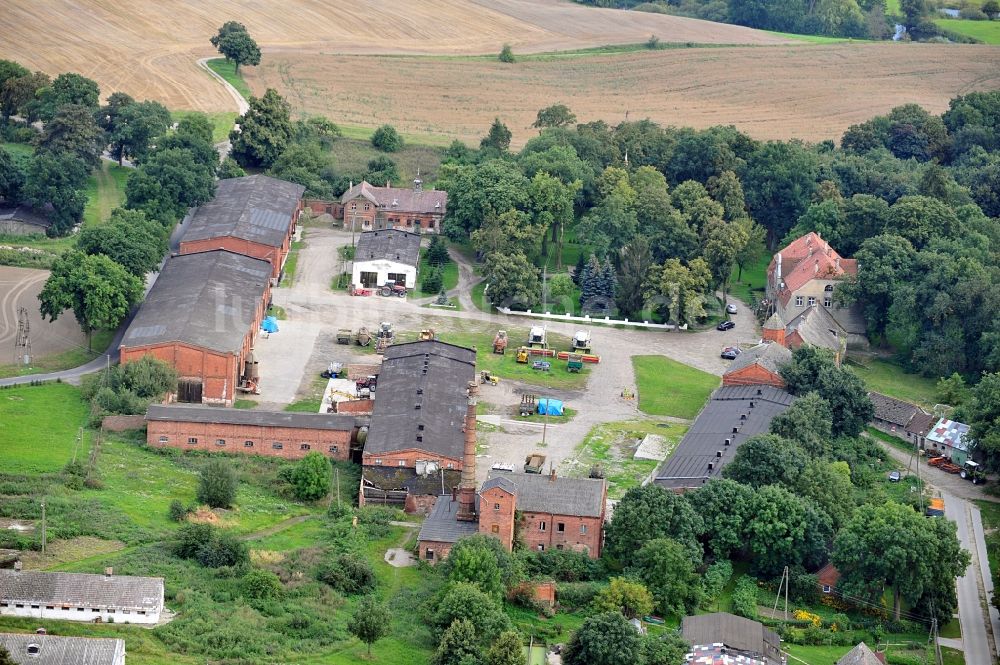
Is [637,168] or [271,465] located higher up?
[637,168]

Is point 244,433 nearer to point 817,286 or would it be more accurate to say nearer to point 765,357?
point 765,357

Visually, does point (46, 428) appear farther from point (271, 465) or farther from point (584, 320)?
point (584, 320)

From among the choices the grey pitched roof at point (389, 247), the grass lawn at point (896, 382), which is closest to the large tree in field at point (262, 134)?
the grey pitched roof at point (389, 247)

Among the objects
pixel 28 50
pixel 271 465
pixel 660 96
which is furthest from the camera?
pixel 660 96

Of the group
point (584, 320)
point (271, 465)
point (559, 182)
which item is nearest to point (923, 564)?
point (271, 465)

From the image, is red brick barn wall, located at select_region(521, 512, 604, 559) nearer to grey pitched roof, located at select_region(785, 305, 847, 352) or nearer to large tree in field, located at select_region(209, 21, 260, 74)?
grey pitched roof, located at select_region(785, 305, 847, 352)

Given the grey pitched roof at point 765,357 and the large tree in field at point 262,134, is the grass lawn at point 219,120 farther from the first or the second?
the grey pitched roof at point 765,357

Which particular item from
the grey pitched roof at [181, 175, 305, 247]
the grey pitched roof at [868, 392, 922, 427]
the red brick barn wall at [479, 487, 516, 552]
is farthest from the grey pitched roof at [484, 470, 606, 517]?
the grey pitched roof at [181, 175, 305, 247]
